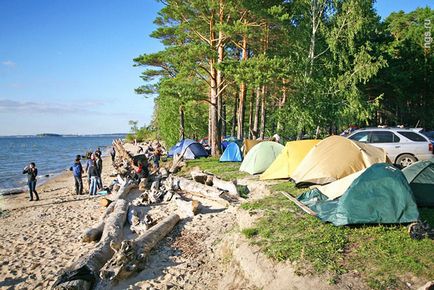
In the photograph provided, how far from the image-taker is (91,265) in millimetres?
6277

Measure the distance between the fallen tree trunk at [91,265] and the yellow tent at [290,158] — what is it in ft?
20.7

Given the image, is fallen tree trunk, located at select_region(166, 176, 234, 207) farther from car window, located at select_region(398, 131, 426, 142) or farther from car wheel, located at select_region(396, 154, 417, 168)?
car window, located at select_region(398, 131, 426, 142)

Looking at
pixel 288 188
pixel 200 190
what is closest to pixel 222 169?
pixel 200 190

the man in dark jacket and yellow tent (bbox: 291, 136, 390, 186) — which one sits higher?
yellow tent (bbox: 291, 136, 390, 186)

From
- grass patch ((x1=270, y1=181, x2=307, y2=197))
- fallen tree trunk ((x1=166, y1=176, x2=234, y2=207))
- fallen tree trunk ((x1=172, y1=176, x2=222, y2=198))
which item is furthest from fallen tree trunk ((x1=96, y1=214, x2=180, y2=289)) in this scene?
grass patch ((x1=270, y1=181, x2=307, y2=197))

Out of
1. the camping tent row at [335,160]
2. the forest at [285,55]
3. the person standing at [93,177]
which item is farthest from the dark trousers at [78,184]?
the camping tent row at [335,160]

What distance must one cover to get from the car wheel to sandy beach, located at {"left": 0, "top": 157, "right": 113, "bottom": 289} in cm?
1208

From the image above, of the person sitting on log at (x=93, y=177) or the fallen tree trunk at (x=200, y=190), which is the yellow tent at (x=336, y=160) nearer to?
the fallen tree trunk at (x=200, y=190)

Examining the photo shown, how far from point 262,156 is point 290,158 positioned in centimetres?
243

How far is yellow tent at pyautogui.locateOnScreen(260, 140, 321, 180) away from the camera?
12.0 m

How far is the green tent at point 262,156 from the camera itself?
14219 millimetres

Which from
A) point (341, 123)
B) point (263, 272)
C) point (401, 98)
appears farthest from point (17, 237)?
point (401, 98)

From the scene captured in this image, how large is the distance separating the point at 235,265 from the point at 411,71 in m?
28.1

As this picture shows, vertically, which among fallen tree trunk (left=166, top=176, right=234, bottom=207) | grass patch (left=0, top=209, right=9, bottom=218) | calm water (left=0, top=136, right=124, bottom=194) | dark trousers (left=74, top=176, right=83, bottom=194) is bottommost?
calm water (left=0, top=136, right=124, bottom=194)
